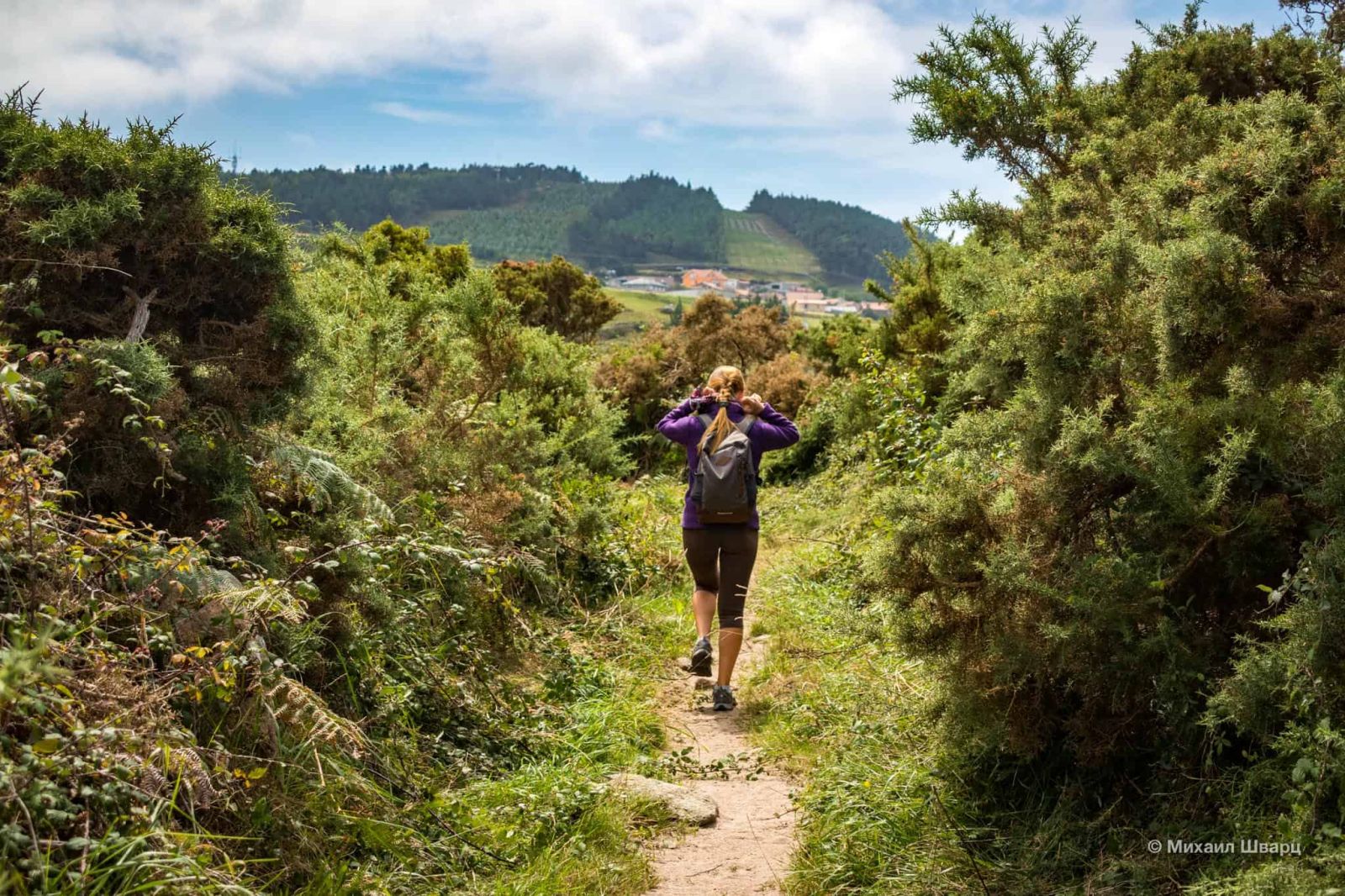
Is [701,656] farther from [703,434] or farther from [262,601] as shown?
[262,601]

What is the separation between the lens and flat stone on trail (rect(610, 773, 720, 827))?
483 centimetres

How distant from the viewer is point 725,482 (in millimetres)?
6637

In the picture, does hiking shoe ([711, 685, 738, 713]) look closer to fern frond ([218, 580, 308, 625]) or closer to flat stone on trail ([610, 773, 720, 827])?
flat stone on trail ([610, 773, 720, 827])

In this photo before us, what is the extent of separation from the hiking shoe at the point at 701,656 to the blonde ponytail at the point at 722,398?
4.40 ft

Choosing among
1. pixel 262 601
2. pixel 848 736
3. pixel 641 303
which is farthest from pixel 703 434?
pixel 641 303

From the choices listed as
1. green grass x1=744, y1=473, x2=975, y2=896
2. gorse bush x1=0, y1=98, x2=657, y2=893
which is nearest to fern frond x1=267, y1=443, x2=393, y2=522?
gorse bush x1=0, y1=98, x2=657, y2=893

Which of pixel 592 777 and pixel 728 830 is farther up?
pixel 592 777

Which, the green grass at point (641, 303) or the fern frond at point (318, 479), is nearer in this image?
the fern frond at point (318, 479)

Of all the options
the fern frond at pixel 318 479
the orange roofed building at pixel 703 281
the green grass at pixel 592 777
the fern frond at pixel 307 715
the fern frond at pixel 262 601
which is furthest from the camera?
A: the orange roofed building at pixel 703 281

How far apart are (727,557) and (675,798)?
221 cm

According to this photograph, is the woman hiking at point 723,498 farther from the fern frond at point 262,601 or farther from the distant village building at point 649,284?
the distant village building at point 649,284

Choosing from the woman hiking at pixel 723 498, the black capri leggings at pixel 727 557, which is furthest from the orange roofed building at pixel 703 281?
the black capri leggings at pixel 727 557

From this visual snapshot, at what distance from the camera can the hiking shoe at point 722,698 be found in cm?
658

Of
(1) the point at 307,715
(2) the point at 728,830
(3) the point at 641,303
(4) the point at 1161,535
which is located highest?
(3) the point at 641,303
